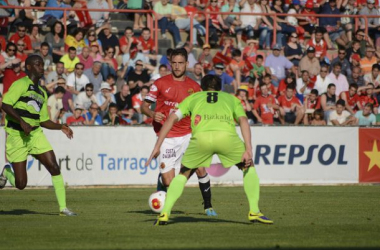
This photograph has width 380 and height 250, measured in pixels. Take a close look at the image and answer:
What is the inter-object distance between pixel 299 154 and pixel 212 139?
12183 millimetres

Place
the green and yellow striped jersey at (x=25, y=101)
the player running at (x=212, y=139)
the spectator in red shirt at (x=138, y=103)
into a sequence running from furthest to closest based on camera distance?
the spectator in red shirt at (x=138, y=103), the green and yellow striped jersey at (x=25, y=101), the player running at (x=212, y=139)

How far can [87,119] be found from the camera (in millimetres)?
23188

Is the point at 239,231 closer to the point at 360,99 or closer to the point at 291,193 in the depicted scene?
the point at 291,193

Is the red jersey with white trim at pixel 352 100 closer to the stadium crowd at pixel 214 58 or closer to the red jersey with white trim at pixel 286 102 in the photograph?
the stadium crowd at pixel 214 58

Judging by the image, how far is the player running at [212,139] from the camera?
35.2ft

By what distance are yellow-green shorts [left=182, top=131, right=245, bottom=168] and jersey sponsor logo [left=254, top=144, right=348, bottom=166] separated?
11.4 metres

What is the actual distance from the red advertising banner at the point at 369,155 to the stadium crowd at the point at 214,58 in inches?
59.6

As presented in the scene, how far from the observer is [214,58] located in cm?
2641

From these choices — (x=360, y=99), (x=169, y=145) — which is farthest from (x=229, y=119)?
(x=360, y=99)

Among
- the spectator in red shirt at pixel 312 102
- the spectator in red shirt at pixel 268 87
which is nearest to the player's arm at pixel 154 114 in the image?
the spectator in red shirt at pixel 268 87

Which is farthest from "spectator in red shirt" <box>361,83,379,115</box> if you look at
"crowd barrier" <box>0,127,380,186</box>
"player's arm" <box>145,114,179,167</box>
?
"player's arm" <box>145,114,179,167</box>

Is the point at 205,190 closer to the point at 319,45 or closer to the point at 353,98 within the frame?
the point at 353,98

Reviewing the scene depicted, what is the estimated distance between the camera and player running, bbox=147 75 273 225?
10.7 metres

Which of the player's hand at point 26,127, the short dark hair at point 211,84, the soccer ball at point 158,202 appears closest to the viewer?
the short dark hair at point 211,84
